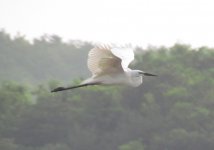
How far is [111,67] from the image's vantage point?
1434 centimetres

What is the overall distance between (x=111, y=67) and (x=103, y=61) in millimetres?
213

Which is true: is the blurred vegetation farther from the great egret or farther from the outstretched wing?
the outstretched wing

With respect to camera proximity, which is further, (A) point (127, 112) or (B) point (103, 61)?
(A) point (127, 112)

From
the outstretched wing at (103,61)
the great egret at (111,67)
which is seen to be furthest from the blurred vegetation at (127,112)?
the outstretched wing at (103,61)

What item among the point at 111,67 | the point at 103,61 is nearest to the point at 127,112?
the point at 111,67

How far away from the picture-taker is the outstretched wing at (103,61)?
45.6 feet

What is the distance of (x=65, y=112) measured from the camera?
41.9 meters

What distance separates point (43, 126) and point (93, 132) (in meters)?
1.85

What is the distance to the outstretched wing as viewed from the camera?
13898 mm

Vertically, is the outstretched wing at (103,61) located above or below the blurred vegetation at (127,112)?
below

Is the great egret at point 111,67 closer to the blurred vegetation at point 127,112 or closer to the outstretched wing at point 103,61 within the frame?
the outstretched wing at point 103,61

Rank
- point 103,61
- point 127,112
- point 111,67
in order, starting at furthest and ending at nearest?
point 127,112
point 111,67
point 103,61

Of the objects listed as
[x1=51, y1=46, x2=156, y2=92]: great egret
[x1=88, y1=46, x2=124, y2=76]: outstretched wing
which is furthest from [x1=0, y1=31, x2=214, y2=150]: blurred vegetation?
[x1=88, y1=46, x2=124, y2=76]: outstretched wing

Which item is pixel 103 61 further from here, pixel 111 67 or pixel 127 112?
pixel 127 112
